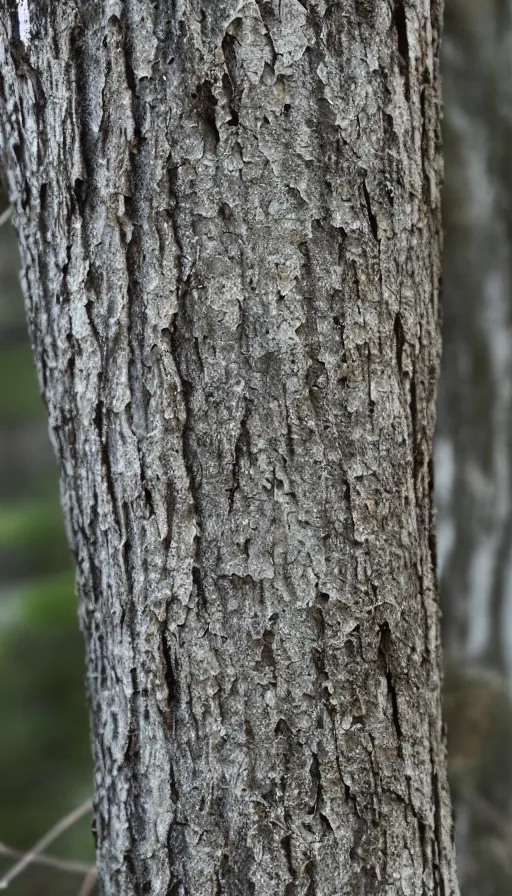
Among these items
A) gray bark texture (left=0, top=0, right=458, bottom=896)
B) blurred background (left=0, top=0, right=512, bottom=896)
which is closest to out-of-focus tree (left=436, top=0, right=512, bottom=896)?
blurred background (left=0, top=0, right=512, bottom=896)

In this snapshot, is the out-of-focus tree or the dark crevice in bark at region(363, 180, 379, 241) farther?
the out-of-focus tree

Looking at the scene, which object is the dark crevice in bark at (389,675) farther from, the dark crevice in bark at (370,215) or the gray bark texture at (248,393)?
the dark crevice in bark at (370,215)

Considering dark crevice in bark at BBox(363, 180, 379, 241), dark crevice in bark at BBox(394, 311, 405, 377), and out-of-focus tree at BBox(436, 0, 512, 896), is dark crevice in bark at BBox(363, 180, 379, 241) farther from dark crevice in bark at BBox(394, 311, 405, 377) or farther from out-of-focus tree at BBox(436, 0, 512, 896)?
out-of-focus tree at BBox(436, 0, 512, 896)

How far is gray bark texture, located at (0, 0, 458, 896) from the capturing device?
2.93 feet

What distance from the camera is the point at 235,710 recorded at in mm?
936

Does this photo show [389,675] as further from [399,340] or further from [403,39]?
[403,39]

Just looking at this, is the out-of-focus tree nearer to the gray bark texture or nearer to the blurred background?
the blurred background

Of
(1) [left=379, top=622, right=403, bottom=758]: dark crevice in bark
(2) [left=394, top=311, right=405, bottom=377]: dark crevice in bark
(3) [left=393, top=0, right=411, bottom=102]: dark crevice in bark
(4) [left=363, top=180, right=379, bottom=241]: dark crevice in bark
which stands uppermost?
(3) [left=393, top=0, right=411, bottom=102]: dark crevice in bark

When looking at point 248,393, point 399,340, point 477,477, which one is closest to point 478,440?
point 477,477

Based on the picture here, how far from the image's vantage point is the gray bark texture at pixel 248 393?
89 cm

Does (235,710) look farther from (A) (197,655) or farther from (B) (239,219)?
(B) (239,219)

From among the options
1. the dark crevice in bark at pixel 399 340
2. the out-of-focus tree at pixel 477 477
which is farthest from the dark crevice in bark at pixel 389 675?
the out-of-focus tree at pixel 477 477

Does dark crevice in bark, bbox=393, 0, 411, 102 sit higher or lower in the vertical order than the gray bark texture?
higher

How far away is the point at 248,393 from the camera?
0.91 metres
